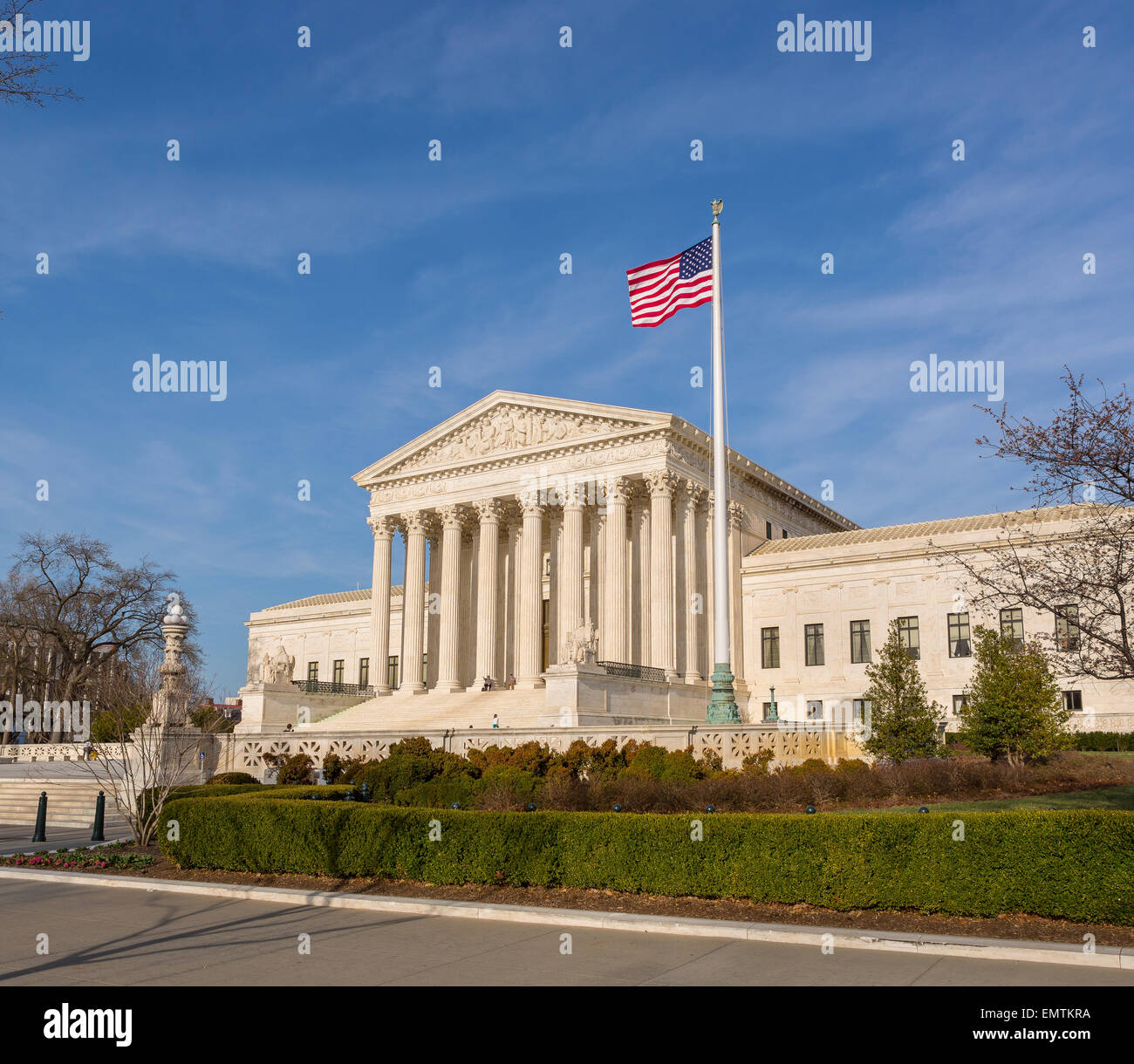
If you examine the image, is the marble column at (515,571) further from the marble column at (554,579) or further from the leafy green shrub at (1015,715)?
the leafy green shrub at (1015,715)

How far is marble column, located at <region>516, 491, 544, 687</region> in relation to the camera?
50.2 meters

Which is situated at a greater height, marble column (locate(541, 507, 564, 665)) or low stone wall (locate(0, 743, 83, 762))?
marble column (locate(541, 507, 564, 665))

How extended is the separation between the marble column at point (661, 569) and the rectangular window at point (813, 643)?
28.4 feet

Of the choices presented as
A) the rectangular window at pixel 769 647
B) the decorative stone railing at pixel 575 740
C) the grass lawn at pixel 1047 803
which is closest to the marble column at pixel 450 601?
the decorative stone railing at pixel 575 740

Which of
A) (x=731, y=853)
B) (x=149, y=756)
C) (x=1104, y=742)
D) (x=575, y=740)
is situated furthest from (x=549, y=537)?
(x=731, y=853)

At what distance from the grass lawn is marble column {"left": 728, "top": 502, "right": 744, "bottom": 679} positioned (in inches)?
1193

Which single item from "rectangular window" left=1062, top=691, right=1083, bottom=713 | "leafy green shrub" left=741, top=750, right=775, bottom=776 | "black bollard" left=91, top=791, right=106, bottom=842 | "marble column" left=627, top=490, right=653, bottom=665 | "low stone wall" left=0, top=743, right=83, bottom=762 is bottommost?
"low stone wall" left=0, top=743, right=83, bottom=762

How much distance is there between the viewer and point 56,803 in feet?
103

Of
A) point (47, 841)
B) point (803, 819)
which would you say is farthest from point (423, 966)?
point (47, 841)

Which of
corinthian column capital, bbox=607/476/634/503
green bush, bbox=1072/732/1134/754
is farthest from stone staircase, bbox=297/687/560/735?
green bush, bbox=1072/732/1134/754

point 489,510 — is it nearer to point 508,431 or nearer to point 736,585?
point 508,431

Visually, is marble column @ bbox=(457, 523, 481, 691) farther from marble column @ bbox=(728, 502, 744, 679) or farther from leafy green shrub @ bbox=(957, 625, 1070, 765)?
leafy green shrub @ bbox=(957, 625, 1070, 765)

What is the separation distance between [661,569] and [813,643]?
10.3 metres

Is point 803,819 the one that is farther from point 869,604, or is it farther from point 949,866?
point 869,604
